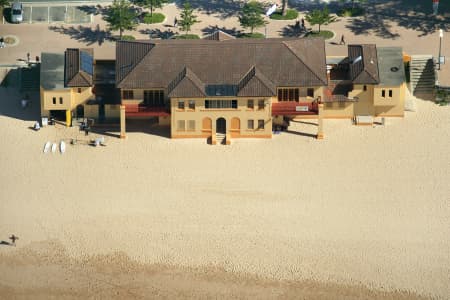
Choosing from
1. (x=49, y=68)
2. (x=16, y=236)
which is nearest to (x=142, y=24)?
(x=49, y=68)

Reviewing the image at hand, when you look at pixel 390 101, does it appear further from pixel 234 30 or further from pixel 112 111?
pixel 112 111

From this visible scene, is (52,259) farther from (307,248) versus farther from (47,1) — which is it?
(47,1)

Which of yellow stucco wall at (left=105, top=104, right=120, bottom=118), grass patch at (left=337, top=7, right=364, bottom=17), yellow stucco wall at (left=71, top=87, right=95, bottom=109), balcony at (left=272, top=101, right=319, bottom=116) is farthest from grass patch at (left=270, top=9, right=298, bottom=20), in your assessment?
yellow stucco wall at (left=71, top=87, right=95, bottom=109)

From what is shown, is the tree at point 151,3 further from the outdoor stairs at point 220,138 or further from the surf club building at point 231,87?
the outdoor stairs at point 220,138

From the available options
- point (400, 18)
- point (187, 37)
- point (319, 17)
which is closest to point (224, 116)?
point (187, 37)

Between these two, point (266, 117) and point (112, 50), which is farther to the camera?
point (112, 50)
